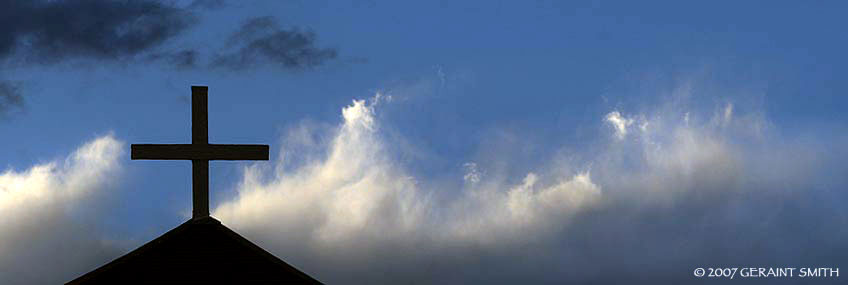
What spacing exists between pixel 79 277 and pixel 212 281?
7.69ft

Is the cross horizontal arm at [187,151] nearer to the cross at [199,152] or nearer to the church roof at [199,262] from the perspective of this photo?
the cross at [199,152]

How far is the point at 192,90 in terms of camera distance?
22062 millimetres

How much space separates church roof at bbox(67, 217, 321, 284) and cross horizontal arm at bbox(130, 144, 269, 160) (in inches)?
47.4

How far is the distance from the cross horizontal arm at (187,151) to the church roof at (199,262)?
1.20 metres

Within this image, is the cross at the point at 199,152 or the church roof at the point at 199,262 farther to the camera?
the cross at the point at 199,152

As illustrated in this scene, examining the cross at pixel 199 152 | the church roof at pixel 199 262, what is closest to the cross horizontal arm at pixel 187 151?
the cross at pixel 199 152

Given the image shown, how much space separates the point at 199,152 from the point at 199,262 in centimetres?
208

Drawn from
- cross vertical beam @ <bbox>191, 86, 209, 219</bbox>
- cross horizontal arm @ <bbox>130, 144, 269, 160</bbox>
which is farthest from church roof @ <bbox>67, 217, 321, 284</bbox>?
cross horizontal arm @ <bbox>130, 144, 269, 160</bbox>

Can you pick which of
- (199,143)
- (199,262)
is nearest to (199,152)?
(199,143)

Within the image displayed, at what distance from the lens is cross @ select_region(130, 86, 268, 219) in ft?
70.5

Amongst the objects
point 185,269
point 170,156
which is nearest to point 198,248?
point 185,269

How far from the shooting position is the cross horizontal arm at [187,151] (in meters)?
21.6

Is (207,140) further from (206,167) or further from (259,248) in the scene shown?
(259,248)

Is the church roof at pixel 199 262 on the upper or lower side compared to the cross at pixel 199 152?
lower
